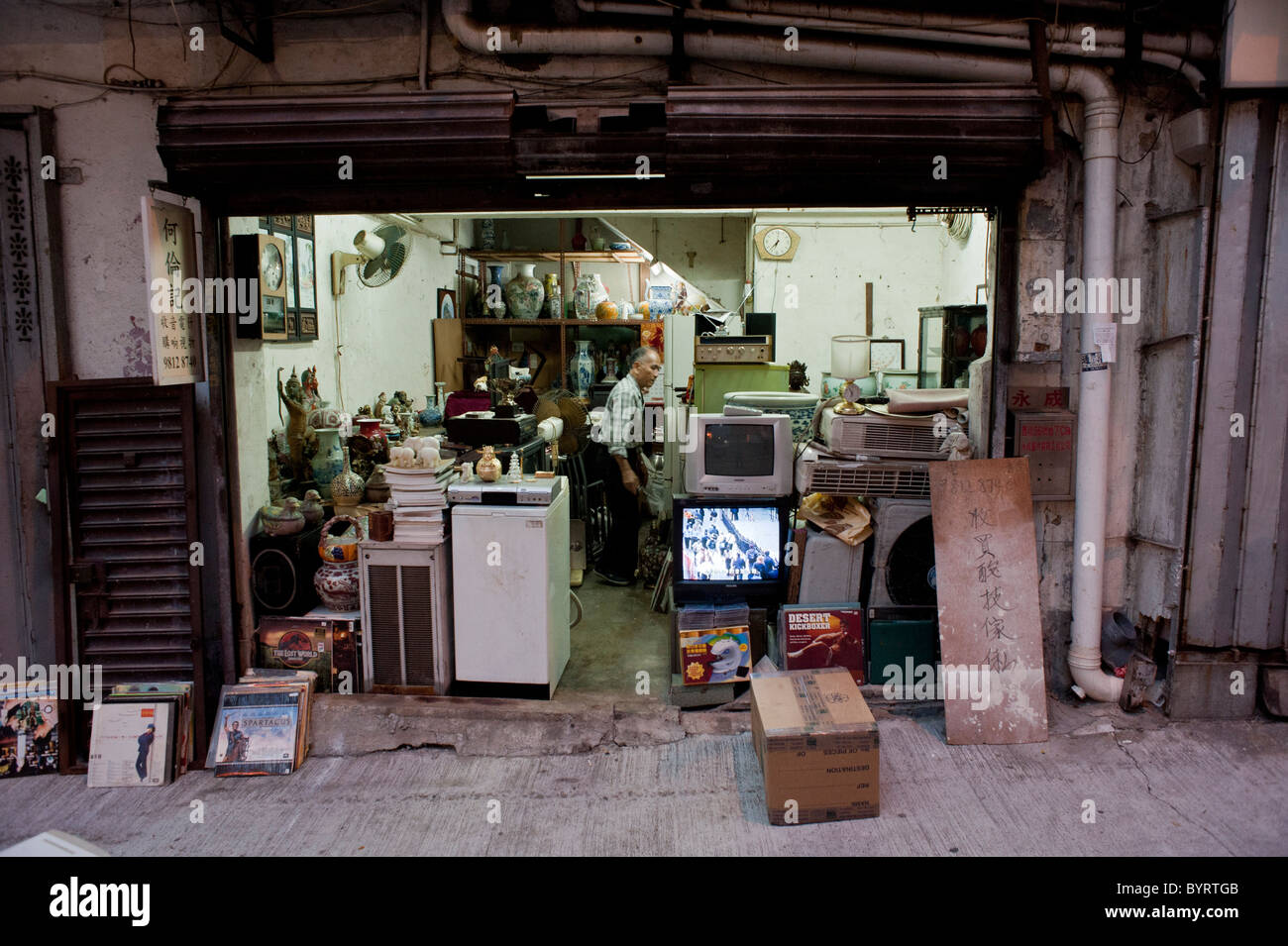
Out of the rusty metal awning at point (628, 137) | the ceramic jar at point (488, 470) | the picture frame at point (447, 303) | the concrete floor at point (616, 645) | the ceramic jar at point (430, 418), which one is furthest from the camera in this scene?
the picture frame at point (447, 303)

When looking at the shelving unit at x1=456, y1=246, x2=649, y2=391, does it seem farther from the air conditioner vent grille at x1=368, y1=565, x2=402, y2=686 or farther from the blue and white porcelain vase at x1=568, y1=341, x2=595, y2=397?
the air conditioner vent grille at x1=368, y1=565, x2=402, y2=686

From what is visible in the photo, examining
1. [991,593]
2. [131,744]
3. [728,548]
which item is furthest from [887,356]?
[131,744]

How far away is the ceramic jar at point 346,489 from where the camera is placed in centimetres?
484

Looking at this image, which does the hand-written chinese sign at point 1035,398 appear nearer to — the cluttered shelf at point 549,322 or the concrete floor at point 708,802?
the concrete floor at point 708,802

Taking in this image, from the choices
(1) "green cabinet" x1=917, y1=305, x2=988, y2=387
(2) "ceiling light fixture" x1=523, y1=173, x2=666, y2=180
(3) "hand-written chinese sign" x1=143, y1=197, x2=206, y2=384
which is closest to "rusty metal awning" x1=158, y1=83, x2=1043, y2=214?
(2) "ceiling light fixture" x1=523, y1=173, x2=666, y2=180

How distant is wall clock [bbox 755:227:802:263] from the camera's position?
8734 mm

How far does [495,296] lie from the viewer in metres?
9.73

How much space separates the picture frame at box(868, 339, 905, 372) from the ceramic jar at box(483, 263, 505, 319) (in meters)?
4.29

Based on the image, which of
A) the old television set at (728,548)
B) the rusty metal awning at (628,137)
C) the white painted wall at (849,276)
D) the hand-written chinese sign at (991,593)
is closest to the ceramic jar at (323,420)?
the rusty metal awning at (628,137)

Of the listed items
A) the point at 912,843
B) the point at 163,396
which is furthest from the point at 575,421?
the point at 912,843

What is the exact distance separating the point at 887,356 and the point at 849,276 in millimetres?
1033

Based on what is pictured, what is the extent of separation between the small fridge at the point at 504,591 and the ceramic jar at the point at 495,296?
→ 5.62 metres

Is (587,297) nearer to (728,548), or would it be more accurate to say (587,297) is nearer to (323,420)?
(323,420)

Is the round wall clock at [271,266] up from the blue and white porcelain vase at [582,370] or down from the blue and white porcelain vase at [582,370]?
up
